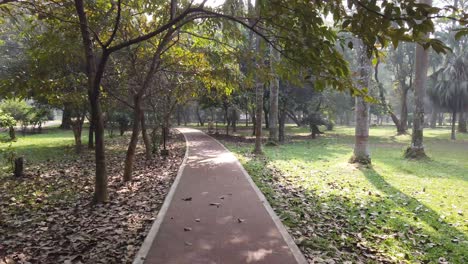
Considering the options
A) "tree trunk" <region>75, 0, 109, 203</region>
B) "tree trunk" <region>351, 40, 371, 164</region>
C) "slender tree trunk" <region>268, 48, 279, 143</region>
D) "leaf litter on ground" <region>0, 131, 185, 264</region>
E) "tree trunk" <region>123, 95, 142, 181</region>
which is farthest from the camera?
"slender tree trunk" <region>268, 48, 279, 143</region>

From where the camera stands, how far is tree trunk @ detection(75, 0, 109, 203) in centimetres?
684

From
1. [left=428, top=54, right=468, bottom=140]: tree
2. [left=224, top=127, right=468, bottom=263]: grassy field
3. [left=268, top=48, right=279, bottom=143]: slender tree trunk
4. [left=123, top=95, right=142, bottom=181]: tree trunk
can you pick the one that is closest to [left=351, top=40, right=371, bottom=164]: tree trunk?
[left=224, top=127, right=468, bottom=263]: grassy field

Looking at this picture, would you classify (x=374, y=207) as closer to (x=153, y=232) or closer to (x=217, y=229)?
(x=217, y=229)

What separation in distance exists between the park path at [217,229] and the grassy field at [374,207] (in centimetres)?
47

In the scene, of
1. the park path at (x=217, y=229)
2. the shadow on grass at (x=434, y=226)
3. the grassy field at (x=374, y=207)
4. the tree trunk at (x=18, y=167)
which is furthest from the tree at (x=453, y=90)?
the tree trunk at (x=18, y=167)

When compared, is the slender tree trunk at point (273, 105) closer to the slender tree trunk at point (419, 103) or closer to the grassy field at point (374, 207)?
the grassy field at point (374, 207)

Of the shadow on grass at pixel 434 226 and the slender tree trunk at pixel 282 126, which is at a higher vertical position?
the slender tree trunk at pixel 282 126

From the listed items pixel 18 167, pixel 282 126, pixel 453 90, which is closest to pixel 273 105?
pixel 282 126

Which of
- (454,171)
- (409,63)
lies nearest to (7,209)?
(454,171)

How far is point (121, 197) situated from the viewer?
847 cm

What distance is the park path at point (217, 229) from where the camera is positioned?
4715 millimetres

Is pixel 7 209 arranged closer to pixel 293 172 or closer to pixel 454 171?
pixel 293 172

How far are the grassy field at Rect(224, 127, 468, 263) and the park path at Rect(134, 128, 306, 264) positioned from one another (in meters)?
0.47

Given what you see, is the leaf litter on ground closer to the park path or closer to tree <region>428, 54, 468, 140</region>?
the park path
